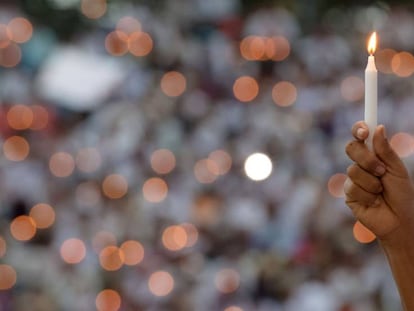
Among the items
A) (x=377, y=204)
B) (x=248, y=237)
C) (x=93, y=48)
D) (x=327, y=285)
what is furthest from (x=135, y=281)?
(x=377, y=204)

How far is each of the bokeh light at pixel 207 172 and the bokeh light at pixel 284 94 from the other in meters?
0.45

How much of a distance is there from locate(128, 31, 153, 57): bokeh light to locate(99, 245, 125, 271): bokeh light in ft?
3.30

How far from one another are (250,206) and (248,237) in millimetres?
142

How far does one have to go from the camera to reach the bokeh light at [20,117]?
5.34m

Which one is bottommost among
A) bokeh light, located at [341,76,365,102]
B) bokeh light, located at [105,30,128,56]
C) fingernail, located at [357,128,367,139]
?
fingernail, located at [357,128,367,139]

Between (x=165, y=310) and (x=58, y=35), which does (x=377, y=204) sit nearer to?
(x=165, y=310)

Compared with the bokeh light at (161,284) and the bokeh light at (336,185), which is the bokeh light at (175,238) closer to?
the bokeh light at (161,284)

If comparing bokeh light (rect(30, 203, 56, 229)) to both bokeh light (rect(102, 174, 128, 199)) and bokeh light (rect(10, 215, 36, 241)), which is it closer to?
bokeh light (rect(10, 215, 36, 241))

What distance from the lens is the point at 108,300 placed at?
5.02m

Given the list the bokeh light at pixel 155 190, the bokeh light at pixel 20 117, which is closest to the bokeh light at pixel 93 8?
the bokeh light at pixel 20 117

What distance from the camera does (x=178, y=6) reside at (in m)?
5.59

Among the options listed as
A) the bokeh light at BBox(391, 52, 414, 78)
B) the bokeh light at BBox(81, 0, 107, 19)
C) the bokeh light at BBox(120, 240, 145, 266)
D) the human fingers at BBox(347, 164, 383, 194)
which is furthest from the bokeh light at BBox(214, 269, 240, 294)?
the human fingers at BBox(347, 164, 383, 194)

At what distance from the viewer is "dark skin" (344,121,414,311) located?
4.23 ft

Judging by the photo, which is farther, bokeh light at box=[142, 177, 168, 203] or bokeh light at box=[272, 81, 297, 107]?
bokeh light at box=[272, 81, 297, 107]
